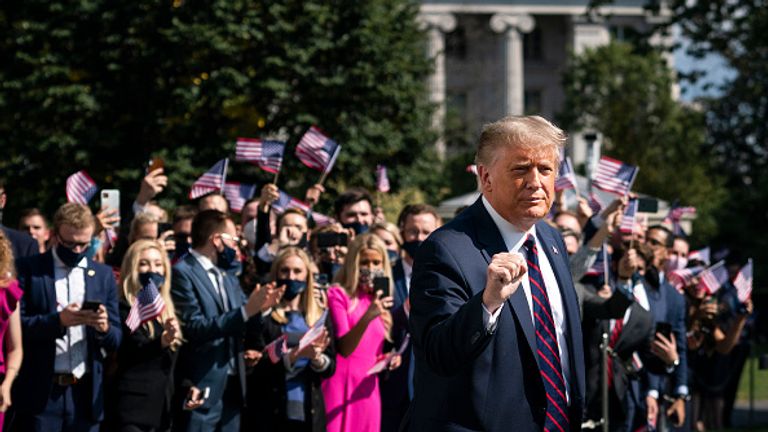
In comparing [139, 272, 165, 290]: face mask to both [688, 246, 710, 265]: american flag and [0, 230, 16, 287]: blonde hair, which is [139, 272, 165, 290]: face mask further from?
[688, 246, 710, 265]: american flag

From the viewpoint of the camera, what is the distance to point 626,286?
10.6 meters

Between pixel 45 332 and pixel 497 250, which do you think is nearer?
pixel 497 250

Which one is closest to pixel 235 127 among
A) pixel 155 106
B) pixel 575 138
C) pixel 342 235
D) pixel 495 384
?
pixel 155 106

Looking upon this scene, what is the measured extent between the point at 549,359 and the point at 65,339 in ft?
15.8

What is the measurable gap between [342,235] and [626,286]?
7.09ft

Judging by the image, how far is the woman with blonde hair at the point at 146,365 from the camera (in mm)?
9094

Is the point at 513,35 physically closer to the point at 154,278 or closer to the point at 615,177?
the point at 615,177

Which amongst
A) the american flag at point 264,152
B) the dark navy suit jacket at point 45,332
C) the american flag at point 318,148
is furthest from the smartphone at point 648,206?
the dark navy suit jacket at point 45,332

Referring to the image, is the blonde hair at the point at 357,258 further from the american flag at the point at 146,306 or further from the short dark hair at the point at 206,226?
the american flag at the point at 146,306

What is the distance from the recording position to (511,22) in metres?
83.4

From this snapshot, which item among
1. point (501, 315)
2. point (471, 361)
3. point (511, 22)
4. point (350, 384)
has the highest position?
point (511, 22)

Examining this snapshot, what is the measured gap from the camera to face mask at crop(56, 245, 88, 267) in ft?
29.3

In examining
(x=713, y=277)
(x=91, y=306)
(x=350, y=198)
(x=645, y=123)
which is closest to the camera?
(x=91, y=306)

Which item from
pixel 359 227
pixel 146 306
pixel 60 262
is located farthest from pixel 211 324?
pixel 359 227
